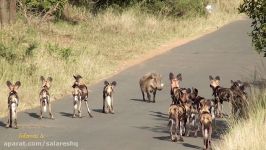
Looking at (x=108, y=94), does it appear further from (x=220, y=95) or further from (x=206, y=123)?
(x=206, y=123)

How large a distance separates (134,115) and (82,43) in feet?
37.8

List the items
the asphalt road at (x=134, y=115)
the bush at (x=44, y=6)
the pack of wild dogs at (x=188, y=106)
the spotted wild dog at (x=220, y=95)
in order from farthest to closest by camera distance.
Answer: the bush at (x=44, y=6) < the spotted wild dog at (x=220, y=95) < the asphalt road at (x=134, y=115) < the pack of wild dogs at (x=188, y=106)

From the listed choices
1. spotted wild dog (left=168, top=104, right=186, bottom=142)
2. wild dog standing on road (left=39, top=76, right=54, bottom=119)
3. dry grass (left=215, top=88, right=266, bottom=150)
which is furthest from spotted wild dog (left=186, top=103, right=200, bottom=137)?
wild dog standing on road (left=39, top=76, right=54, bottom=119)

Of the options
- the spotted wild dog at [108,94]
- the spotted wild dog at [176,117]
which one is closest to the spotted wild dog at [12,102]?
the spotted wild dog at [108,94]

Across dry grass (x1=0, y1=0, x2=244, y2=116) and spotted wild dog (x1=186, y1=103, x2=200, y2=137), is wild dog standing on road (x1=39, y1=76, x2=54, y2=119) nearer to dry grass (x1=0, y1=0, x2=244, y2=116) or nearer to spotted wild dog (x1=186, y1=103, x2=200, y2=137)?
dry grass (x1=0, y1=0, x2=244, y2=116)

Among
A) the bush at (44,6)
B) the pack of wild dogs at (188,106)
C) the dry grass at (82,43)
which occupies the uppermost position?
the bush at (44,6)

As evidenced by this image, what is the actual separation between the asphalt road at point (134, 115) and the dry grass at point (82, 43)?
2.72 feet

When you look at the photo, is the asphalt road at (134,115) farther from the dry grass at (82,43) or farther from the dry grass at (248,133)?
the dry grass at (82,43)

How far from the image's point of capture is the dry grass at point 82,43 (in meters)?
19.5

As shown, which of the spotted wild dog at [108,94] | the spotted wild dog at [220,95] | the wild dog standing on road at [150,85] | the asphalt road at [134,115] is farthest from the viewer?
the wild dog standing on road at [150,85]

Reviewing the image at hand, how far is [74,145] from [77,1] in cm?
2703

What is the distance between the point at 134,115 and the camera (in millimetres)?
16125

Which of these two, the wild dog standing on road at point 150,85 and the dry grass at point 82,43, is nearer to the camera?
the wild dog standing on road at point 150,85

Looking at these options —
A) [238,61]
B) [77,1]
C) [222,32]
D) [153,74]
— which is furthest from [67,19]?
[153,74]
